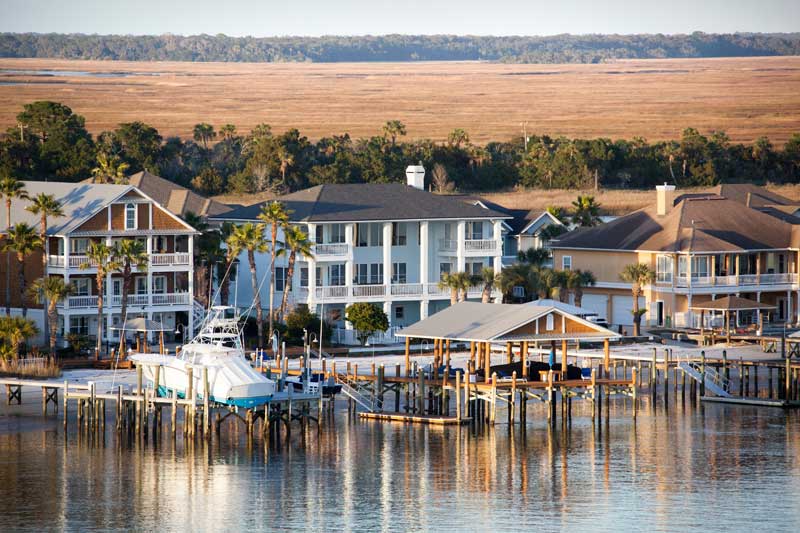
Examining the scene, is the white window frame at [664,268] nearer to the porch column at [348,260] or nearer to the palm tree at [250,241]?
the porch column at [348,260]

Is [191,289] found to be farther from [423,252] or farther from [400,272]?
[423,252]

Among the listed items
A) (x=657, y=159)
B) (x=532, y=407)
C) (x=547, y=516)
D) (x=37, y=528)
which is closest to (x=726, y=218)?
(x=532, y=407)

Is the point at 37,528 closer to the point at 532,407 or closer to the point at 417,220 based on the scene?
the point at 532,407

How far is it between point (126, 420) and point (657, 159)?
392ft

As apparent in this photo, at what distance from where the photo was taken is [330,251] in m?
87.4

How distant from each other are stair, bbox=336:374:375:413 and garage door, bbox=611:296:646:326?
3147cm

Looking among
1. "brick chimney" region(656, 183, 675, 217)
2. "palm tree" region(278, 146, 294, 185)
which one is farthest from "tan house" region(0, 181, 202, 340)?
"palm tree" region(278, 146, 294, 185)

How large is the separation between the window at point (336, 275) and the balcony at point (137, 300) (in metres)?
8.78

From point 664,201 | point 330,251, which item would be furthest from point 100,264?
point 664,201

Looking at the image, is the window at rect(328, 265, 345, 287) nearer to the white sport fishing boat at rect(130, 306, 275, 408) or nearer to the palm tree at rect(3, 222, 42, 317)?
the palm tree at rect(3, 222, 42, 317)

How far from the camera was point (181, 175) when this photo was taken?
14925 centimetres

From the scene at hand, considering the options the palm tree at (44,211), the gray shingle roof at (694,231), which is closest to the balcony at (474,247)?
the gray shingle roof at (694,231)

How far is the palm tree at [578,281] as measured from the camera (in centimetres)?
8881

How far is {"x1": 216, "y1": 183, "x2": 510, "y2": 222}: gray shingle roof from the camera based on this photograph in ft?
290
